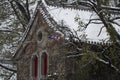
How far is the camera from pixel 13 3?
1266 inches

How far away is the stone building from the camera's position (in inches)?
944

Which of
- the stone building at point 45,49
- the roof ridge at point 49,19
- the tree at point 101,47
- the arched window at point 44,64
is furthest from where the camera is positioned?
the arched window at point 44,64

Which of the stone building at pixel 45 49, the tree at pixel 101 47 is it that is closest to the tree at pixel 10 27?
the stone building at pixel 45 49

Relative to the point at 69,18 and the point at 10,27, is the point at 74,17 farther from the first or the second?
the point at 10,27

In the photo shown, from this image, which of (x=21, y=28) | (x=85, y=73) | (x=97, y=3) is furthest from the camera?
(x=21, y=28)

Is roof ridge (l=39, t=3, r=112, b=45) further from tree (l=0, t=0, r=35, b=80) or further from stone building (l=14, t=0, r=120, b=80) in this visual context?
tree (l=0, t=0, r=35, b=80)

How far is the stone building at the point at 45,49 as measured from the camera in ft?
78.6

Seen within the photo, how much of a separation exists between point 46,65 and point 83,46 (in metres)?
5.74

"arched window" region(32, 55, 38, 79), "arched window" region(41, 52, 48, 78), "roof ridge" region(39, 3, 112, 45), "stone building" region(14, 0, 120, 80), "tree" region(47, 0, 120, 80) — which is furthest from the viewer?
"arched window" region(32, 55, 38, 79)

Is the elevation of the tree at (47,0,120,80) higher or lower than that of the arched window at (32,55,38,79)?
higher

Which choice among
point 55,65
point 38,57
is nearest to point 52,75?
point 55,65

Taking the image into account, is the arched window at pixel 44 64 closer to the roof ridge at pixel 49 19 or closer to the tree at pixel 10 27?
the roof ridge at pixel 49 19

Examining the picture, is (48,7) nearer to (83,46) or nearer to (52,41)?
(52,41)

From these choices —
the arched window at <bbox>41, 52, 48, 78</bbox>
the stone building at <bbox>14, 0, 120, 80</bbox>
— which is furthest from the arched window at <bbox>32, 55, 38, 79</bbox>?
the arched window at <bbox>41, 52, 48, 78</bbox>
